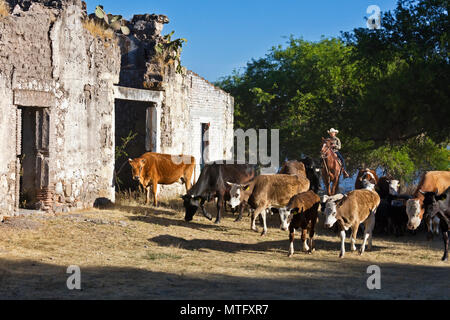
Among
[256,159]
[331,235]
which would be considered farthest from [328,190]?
[256,159]

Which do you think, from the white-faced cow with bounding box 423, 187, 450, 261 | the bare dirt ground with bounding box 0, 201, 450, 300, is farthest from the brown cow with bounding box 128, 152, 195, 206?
the white-faced cow with bounding box 423, 187, 450, 261

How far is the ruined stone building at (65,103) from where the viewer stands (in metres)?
12.8

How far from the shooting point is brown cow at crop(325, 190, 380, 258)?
36.0 feet

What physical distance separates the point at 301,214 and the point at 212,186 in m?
4.68

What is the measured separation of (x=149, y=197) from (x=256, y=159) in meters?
16.8

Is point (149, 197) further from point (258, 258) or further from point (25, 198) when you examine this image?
point (258, 258)

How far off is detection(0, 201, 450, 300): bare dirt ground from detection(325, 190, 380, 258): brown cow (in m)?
0.54

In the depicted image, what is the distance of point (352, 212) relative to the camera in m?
11.3

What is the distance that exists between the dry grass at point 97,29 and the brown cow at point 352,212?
8.22 m

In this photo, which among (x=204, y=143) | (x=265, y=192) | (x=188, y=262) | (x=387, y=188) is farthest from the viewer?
(x=204, y=143)

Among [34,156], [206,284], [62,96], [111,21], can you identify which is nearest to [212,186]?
[62,96]

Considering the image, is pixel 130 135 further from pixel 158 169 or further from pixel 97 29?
pixel 97 29

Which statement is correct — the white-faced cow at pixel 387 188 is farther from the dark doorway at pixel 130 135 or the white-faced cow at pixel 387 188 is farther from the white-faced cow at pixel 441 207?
the dark doorway at pixel 130 135
